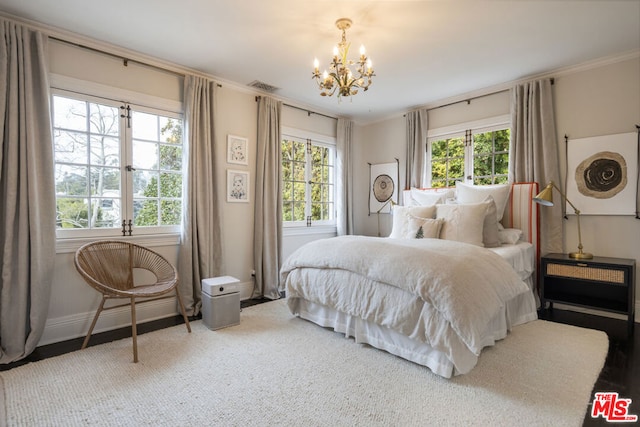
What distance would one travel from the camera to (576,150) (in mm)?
3332

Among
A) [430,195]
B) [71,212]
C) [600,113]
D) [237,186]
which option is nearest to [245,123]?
[237,186]

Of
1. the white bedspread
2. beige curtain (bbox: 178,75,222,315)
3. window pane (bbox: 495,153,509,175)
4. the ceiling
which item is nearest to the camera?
the white bedspread

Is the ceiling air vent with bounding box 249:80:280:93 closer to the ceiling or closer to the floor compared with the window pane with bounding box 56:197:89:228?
closer to the ceiling

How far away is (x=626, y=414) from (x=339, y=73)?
2.66 meters

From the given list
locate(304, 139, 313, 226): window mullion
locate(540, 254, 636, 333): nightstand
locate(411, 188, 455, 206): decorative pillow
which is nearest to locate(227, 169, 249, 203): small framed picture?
locate(304, 139, 313, 226): window mullion

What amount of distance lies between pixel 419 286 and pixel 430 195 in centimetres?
227

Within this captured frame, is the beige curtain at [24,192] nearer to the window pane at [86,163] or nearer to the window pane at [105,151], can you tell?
the window pane at [86,163]

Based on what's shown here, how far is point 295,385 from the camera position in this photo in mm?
1951

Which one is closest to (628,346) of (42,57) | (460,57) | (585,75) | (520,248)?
(520,248)

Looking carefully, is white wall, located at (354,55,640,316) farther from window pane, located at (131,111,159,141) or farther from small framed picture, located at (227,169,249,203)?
window pane, located at (131,111,159,141)

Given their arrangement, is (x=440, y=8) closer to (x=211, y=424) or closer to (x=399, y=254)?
(x=399, y=254)

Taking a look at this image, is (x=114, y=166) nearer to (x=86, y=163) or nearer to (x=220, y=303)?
(x=86, y=163)

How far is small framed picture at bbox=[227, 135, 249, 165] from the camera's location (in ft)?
12.4

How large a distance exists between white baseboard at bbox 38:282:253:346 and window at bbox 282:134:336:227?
5.99 ft
